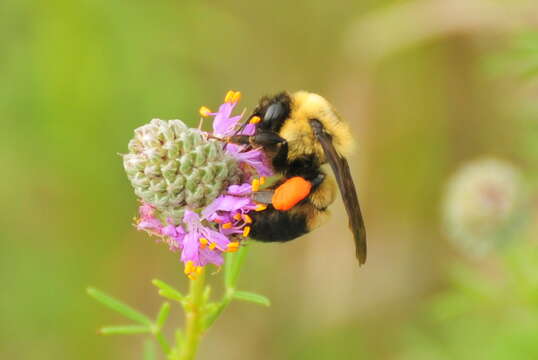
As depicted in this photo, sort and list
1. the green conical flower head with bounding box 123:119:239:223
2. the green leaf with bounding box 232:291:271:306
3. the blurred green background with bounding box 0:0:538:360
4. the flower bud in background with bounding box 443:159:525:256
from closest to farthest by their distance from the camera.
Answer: the green conical flower head with bounding box 123:119:239:223, the green leaf with bounding box 232:291:271:306, the flower bud in background with bounding box 443:159:525:256, the blurred green background with bounding box 0:0:538:360

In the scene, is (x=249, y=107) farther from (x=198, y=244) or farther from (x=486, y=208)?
(x=198, y=244)

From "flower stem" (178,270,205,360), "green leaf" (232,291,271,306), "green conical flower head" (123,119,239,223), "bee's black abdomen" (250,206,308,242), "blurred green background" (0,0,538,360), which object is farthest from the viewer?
"blurred green background" (0,0,538,360)

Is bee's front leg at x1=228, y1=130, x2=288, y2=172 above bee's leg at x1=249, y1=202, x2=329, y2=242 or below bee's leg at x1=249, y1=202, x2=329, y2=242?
above

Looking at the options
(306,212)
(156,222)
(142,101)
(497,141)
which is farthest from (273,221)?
(497,141)

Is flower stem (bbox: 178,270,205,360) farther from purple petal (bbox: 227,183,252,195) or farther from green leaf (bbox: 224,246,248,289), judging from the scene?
purple petal (bbox: 227,183,252,195)

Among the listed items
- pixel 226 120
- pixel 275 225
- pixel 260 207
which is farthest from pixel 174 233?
pixel 226 120

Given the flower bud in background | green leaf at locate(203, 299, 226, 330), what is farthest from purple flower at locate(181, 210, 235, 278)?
the flower bud in background

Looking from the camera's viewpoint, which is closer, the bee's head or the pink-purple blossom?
the pink-purple blossom
